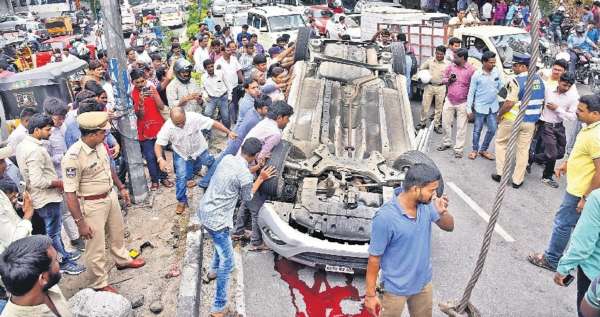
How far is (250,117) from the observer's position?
6047mm

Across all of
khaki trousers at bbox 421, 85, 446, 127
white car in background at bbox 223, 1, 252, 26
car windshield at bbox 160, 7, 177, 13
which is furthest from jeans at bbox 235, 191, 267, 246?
car windshield at bbox 160, 7, 177, 13

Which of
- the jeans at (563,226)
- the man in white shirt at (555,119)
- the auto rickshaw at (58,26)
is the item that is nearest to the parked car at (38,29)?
the auto rickshaw at (58,26)

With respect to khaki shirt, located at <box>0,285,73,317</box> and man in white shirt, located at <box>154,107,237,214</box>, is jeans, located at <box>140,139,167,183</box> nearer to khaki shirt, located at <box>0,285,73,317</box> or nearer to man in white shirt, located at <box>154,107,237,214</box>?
man in white shirt, located at <box>154,107,237,214</box>

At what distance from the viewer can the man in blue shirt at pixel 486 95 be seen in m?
7.75

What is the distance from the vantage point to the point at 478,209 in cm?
658

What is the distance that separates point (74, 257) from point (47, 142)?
128cm

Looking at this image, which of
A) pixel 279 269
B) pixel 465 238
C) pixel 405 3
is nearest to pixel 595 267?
pixel 465 238

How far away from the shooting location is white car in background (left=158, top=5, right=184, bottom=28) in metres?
25.8

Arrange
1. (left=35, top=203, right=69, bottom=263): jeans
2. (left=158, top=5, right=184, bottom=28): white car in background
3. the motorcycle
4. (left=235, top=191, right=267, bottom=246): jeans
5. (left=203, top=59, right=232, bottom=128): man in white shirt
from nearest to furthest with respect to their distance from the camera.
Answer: (left=35, top=203, right=69, bottom=263): jeans → (left=235, top=191, right=267, bottom=246): jeans → (left=203, top=59, right=232, bottom=128): man in white shirt → the motorcycle → (left=158, top=5, right=184, bottom=28): white car in background

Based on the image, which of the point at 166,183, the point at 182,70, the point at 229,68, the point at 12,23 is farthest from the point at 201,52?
the point at 12,23

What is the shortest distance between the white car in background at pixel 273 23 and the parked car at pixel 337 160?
7.06m

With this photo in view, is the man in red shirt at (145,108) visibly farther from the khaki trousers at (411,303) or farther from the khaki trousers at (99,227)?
the khaki trousers at (411,303)

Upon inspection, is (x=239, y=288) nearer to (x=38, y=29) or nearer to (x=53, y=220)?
(x=53, y=220)

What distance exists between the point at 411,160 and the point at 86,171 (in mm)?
3349
